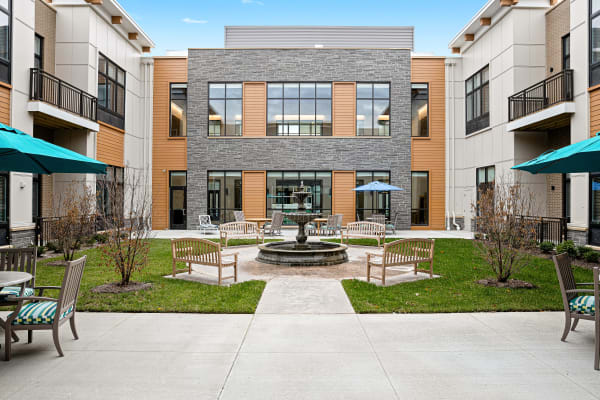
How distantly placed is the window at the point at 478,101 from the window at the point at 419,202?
3789 millimetres

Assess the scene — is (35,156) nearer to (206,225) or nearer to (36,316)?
(36,316)

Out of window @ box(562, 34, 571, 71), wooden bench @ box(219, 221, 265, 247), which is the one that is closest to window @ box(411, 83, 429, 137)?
window @ box(562, 34, 571, 71)

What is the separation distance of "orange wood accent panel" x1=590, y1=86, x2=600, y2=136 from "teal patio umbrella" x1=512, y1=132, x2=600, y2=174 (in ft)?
26.3

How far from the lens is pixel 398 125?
21875 millimetres

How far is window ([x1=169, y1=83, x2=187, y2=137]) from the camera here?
73.5 feet

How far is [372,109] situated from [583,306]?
61.0ft

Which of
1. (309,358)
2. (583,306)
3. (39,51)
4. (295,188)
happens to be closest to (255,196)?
(295,188)

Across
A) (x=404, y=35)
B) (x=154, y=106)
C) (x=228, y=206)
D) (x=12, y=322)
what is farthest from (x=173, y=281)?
(x=404, y=35)

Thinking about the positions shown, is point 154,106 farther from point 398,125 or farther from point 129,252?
point 129,252

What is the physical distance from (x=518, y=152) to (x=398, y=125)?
6948 millimetres

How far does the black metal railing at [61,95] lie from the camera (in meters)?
13.1

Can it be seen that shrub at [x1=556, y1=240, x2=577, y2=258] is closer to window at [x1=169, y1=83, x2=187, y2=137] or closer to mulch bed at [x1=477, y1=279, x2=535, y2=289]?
mulch bed at [x1=477, y1=279, x2=535, y2=289]

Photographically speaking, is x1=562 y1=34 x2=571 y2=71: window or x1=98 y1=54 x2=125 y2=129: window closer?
x1=562 y1=34 x2=571 y2=71: window

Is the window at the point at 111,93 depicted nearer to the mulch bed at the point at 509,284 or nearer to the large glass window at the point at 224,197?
the large glass window at the point at 224,197
